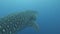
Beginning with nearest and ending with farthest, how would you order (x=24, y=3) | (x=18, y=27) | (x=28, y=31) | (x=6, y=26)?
(x=6, y=26)
(x=18, y=27)
(x=28, y=31)
(x=24, y=3)

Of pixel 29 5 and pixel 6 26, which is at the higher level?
pixel 29 5

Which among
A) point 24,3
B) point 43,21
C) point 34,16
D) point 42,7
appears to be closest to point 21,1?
point 24,3

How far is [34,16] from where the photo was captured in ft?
9.75

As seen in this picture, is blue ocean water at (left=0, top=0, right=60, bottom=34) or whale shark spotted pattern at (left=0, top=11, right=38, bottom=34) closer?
whale shark spotted pattern at (left=0, top=11, right=38, bottom=34)

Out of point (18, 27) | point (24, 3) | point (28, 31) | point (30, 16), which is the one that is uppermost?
point (24, 3)

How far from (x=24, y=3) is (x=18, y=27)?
8.68 meters

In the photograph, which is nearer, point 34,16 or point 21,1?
point 34,16

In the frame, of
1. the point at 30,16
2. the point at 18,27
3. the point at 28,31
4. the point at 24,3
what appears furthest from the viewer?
the point at 24,3

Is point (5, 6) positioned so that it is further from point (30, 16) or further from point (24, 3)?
point (30, 16)

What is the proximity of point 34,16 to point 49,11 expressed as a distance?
28.4 feet

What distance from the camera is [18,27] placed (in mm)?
2619

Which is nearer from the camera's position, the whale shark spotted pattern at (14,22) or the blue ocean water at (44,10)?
the whale shark spotted pattern at (14,22)

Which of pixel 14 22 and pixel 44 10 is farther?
pixel 44 10

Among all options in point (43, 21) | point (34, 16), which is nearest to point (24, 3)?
point (43, 21)
